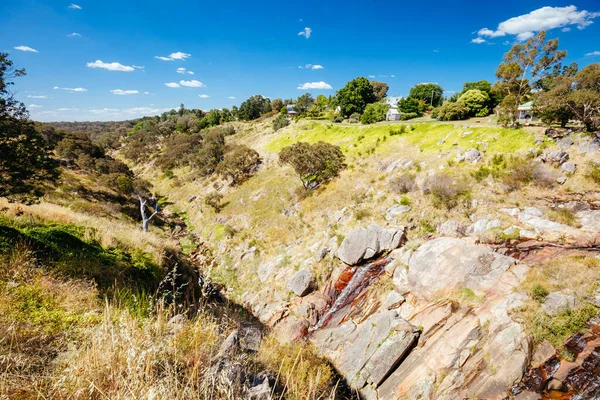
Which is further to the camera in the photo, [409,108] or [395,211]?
[409,108]

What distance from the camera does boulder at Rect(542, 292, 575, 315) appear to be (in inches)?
340

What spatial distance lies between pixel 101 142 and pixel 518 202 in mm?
100684

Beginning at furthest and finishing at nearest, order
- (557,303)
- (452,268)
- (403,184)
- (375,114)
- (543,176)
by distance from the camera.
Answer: (375,114), (403,184), (543,176), (452,268), (557,303)

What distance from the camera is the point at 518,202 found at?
15945mm

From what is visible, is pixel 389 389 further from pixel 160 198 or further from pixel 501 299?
pixel 160 198

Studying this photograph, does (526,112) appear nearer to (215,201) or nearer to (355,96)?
(355,96)

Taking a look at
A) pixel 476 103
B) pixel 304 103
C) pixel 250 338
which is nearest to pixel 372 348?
pixel 250 338

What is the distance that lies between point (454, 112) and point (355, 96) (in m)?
25.8

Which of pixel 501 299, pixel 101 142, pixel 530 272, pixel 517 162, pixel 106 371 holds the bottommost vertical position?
pixel 501 299

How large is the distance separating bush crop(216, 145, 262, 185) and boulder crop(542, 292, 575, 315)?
110ft

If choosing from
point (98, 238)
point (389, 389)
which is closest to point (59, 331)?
point (98, 238)

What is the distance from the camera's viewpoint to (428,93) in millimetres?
68062

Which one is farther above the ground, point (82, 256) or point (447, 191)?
point (447, 191)

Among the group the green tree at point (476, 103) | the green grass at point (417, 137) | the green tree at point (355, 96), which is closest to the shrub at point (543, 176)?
the green grass at point (417, 137)
